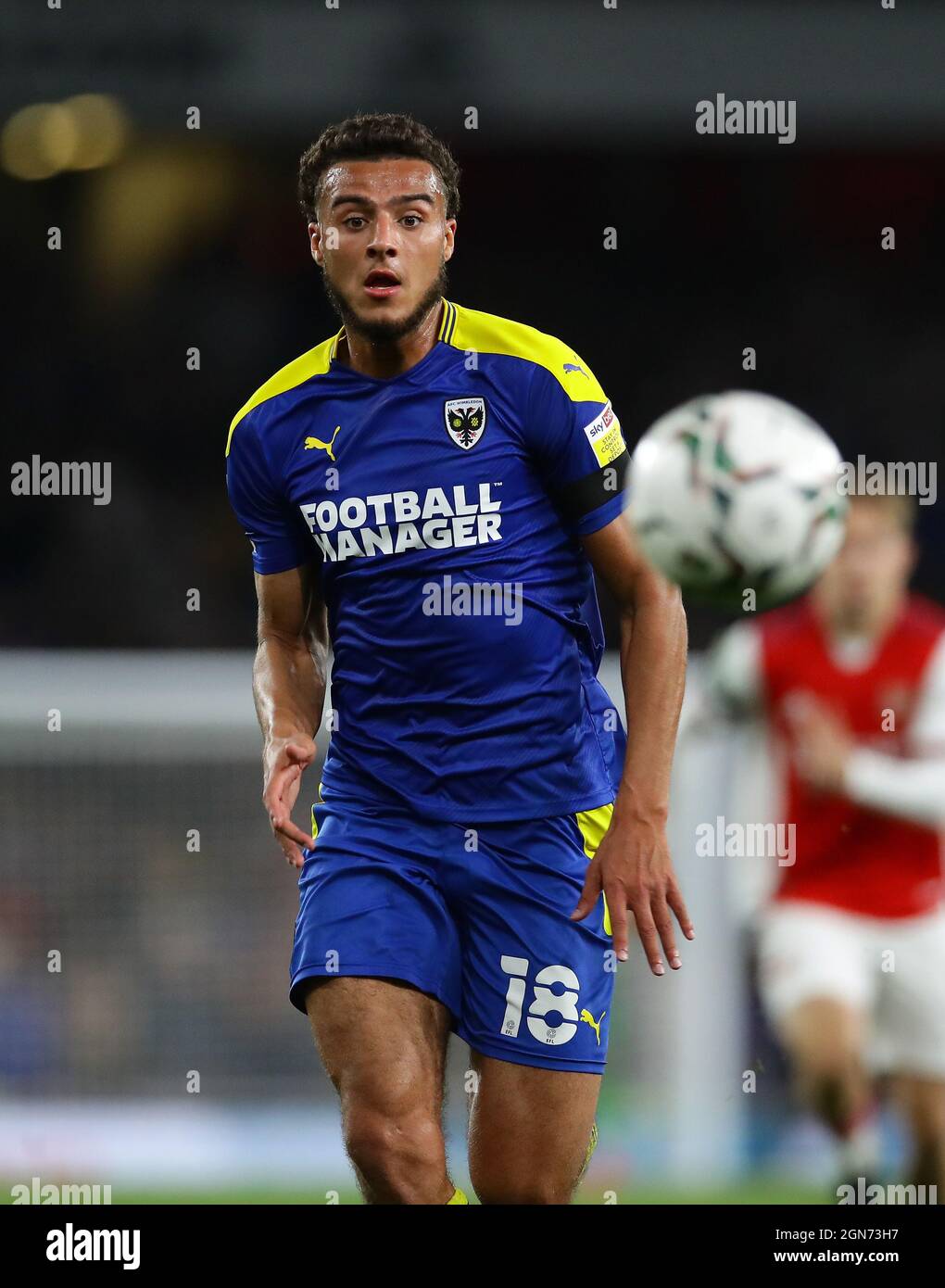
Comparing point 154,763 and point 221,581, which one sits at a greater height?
point 221,581

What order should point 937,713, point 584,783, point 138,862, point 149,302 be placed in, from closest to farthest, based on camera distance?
point 584,783, point 937,713, point 138,862, point 149,302

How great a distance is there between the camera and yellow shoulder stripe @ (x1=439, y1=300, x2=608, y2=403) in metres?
3.55

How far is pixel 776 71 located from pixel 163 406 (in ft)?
11.2

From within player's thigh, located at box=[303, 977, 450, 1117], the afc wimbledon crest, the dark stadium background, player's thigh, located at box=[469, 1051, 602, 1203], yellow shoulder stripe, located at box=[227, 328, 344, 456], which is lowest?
player's thigh, located at box=[469, 1051, 602, 1203]

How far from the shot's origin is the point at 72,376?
949cm

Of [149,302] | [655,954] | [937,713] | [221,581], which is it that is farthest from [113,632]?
[655,954]

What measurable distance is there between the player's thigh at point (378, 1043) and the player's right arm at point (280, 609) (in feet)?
0.94

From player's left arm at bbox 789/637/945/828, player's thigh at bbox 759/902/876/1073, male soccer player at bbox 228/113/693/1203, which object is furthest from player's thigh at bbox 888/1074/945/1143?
male soccer player at bbox 228/113/693/1203

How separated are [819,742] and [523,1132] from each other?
244cm

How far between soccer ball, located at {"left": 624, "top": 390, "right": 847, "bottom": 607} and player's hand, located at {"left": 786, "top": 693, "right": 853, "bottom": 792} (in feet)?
6.87

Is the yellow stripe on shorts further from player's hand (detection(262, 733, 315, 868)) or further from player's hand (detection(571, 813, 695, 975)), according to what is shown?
player's hand (detection(262, 733, 315, 868))

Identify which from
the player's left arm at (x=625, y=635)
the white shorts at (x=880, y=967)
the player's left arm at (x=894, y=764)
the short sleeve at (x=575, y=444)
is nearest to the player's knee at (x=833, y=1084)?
the white shorts at (x=880, y=967)

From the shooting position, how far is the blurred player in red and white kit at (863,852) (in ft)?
18.3

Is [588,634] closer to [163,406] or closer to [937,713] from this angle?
[937,713]
